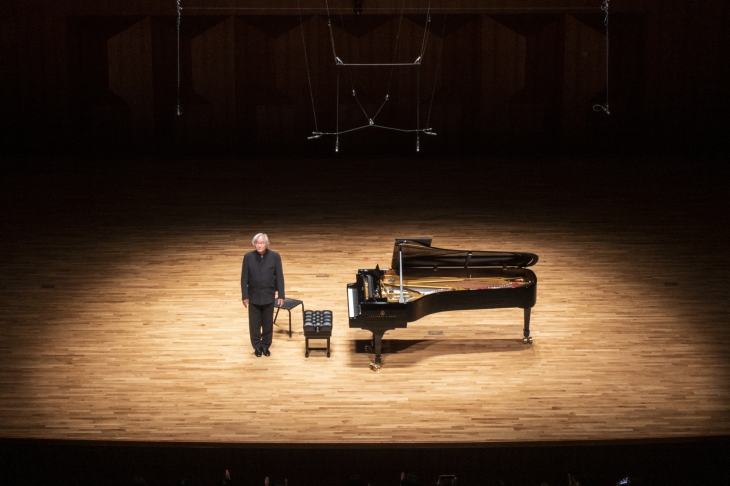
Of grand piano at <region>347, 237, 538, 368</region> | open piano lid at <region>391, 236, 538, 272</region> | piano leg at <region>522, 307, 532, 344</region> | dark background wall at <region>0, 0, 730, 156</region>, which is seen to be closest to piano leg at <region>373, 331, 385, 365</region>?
grand piano at <region>347, 237, 538, 368</region>

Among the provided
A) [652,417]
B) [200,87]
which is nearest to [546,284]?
[652,417]

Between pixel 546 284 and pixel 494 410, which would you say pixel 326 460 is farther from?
pixel 546 284

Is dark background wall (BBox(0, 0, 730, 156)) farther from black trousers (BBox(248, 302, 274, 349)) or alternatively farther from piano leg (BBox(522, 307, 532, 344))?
black trousers (BBox(248, 302, 274, 349))

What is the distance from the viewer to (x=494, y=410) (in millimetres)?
5918

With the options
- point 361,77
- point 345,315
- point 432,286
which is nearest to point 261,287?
point 345,315

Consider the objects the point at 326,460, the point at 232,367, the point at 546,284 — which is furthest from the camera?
the point at 546,284

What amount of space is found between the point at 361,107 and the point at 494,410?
1006cm

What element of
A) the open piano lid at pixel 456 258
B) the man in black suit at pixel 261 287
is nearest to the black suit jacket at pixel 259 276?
the man in black suit at pixel 261 287

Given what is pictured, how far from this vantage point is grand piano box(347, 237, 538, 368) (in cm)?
640

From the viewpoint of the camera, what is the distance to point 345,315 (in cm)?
771

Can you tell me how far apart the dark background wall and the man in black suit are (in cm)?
858

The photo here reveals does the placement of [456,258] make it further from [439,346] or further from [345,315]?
[345,315]

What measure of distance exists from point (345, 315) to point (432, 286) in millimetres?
1158

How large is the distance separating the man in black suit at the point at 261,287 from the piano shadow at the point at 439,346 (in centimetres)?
86
